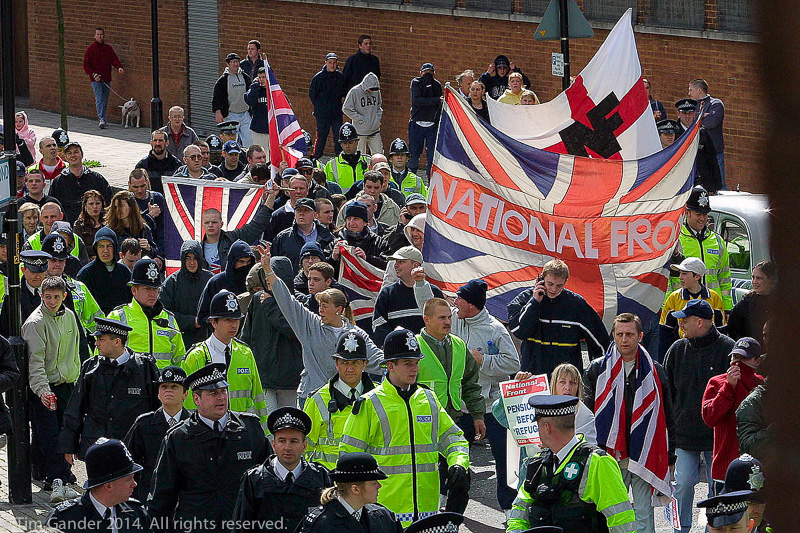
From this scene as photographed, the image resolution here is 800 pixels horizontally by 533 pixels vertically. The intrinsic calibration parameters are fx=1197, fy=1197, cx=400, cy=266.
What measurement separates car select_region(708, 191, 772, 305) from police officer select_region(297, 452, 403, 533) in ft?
23.2

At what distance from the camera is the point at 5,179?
30.3ft

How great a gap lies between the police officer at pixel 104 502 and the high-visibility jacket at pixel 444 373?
2.90 meters

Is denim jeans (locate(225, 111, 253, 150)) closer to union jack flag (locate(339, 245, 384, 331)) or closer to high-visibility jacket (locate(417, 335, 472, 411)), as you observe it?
union jack flag (locate(339, 245, 384, 331))

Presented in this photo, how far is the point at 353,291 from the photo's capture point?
11.6 m

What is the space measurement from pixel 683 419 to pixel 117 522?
4280mm

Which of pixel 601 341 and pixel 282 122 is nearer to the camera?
pixel 601 341

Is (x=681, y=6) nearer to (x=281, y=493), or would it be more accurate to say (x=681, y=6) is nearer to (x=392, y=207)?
(x=392, y=207)

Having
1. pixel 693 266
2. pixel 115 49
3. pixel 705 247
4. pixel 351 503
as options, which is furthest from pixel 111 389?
pixel 115 49

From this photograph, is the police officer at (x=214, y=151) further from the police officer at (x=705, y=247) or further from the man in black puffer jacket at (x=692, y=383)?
the man in black puffer jacket at (x=692, y=383)

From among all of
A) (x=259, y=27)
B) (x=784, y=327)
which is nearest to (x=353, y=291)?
(x=784, y=327)

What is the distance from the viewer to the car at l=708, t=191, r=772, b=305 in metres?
11.9

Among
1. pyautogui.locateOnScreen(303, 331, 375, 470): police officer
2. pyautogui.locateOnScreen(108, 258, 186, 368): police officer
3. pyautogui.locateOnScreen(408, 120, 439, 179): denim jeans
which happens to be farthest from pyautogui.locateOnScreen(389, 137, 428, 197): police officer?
pyautogui.locateOnScreen(303, 331, 375, 470): police officer

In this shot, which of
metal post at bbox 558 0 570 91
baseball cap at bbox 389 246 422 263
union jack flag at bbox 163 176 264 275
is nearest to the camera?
baseball cap at bbox 389 246 422 263

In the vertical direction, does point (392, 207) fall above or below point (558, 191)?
below
